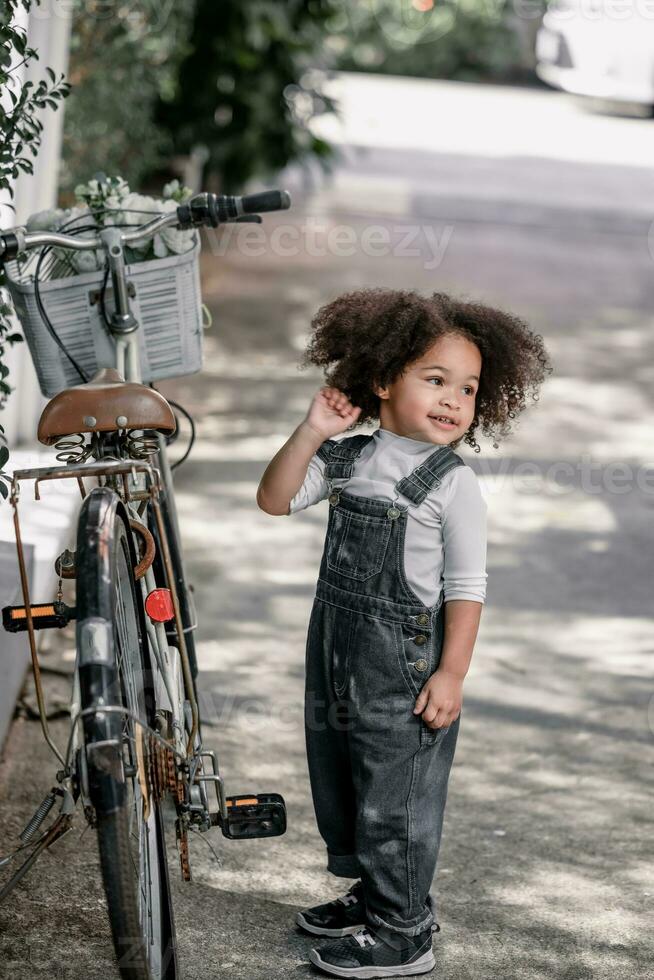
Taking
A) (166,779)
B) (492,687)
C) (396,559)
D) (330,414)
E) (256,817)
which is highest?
(330,414)

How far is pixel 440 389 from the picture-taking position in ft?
8.63

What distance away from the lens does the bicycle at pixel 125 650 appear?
2121mm

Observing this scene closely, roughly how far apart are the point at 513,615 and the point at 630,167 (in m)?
12.6

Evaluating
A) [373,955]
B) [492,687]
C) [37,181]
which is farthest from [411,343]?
[37,181]

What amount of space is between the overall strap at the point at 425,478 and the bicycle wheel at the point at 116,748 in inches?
21.6

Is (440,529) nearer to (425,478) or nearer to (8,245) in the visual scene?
(425,478)

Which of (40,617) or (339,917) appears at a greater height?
(40,617)

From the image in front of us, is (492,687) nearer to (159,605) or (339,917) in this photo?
(339,917)

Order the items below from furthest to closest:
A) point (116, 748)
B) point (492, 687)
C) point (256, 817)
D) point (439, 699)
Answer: point (492, 687) < point (256, 817) < point (439, 699) < point (116, 748)

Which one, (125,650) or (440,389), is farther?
(440,389)

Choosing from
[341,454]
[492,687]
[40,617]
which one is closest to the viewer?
[40,617]

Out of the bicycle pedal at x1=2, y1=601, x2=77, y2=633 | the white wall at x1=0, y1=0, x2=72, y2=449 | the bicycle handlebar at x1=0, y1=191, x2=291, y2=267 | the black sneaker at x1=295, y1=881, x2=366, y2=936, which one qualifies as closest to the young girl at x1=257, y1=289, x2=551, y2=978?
the black sneaker at x1=295, y1=881, x2=366, y2=936

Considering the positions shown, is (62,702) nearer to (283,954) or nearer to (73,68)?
(283,954)

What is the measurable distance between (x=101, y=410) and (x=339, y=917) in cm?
123
